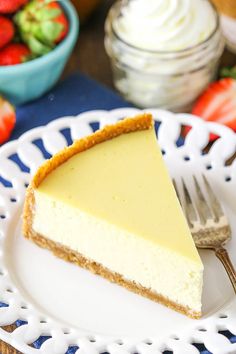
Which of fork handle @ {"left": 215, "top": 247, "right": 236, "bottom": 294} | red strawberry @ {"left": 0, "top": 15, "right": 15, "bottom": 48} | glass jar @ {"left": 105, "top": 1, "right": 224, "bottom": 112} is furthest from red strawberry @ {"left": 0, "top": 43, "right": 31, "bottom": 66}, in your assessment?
fork handle @ {"left": 215, "top": 247, "right": 236, "bottom": 294}

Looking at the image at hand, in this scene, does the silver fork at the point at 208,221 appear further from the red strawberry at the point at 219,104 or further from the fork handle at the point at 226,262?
the red strawberry at the point at 219,104

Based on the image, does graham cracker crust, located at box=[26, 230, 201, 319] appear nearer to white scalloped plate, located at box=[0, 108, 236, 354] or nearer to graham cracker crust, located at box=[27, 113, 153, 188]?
→ white scalloped plate, located at box=[0, 108, 236, 354]

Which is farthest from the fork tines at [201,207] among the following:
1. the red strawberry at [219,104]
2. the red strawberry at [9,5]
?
the red strawberry at [9,5]

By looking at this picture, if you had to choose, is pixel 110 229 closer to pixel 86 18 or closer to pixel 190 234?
pixel 190 234

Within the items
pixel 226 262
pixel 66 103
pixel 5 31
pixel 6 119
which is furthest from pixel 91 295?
pixel 5 31

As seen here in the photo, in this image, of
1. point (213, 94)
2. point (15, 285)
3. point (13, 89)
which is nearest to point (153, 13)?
point (213, 94)
